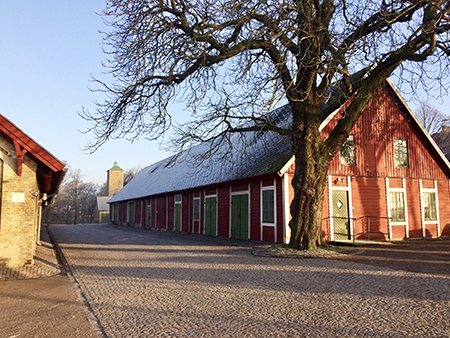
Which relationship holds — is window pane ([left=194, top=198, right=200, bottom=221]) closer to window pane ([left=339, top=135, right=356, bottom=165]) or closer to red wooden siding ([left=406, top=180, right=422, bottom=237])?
window pane ([left=339, top=135, right=356, bottom=165])

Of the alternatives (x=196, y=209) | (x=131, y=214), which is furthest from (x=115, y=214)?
(x=196, y=209)

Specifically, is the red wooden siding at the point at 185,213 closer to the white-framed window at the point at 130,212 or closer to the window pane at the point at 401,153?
the window pane at the point at 401,153

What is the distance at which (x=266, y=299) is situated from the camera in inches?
250

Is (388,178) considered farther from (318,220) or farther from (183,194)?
(183,194)

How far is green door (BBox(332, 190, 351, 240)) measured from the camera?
16.2m

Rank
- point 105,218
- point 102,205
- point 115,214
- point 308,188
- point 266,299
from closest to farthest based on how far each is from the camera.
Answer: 1. point 266,299
2. point 308,188
3. point 115,214
4. point 105,218
5. point 102,205

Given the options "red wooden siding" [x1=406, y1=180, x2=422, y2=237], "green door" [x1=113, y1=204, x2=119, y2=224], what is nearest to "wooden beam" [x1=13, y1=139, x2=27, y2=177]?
"red wooden siding" [x1=406, y1=180, x2=422, y2=237]

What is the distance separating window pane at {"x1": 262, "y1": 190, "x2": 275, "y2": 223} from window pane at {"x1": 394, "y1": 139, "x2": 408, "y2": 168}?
22.0 feet

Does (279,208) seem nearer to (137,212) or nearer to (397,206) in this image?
(397,206)

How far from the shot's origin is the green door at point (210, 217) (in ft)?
68.0

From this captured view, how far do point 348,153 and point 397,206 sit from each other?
11.8 ft

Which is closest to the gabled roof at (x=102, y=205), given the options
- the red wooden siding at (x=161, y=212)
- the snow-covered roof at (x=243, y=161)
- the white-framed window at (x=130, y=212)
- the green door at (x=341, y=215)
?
the white-framed window at (x=130, y=212)

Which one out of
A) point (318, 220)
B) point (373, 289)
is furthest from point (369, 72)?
point (373, 289)

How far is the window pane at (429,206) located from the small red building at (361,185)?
5 centimetres
